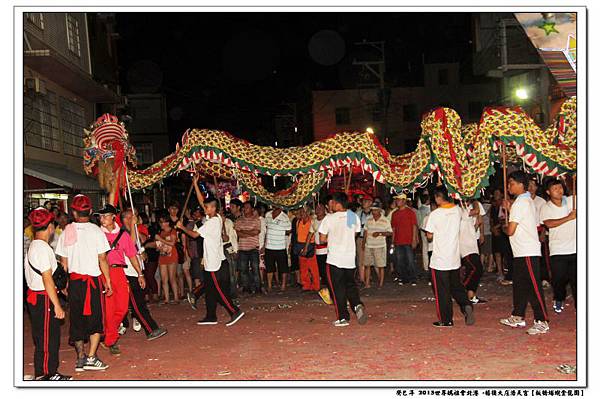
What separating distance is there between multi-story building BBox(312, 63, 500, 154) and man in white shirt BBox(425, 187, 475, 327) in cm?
3586

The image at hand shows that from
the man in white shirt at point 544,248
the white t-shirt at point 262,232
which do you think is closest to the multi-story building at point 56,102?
the white t-shirt at point 262,232

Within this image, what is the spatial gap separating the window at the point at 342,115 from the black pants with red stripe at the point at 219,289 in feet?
119

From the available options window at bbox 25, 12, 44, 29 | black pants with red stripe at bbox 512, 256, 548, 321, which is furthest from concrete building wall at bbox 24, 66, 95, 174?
black pants with red stripe at bbox 512, 256, 548, 321

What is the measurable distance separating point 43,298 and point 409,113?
4034 centimetres

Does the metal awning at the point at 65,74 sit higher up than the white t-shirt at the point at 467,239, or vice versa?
the metal awning at the point at 65,74

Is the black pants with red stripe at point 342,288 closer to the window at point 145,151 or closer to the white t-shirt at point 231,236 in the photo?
the white t-shirt at point 231,236

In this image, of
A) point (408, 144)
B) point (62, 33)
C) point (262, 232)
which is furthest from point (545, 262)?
point (408, 144)

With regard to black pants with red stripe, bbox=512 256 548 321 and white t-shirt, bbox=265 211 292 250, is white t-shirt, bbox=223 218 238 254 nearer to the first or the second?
white t-shirt, bbox=265 211 292 250

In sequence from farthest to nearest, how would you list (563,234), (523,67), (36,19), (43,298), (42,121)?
(523,67), (42,121), (36,19), (563,234), (43,298)

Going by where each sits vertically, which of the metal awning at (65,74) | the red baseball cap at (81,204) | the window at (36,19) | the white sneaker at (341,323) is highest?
the window at (36,19)

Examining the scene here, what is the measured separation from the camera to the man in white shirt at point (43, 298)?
626cm

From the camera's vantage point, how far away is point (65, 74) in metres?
18.7

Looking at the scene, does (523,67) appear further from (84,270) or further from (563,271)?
(84,270)

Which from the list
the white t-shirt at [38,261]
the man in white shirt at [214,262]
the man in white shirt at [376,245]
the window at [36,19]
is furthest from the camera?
the window at [36,19]
